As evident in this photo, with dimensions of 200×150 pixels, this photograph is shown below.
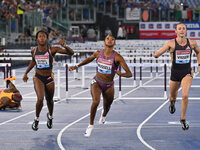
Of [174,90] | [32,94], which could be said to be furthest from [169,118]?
[32,94]

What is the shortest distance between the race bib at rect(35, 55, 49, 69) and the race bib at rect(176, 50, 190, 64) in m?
2.21

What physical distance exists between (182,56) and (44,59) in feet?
7.65

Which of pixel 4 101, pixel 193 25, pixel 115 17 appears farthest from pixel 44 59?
pixel 115 17

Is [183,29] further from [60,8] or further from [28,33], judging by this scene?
[60,8]

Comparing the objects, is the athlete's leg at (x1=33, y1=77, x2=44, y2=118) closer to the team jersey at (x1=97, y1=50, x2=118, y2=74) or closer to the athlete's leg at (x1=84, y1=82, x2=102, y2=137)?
the athlete's leg at (x1=84, y1=82, x2=102, y2=137)

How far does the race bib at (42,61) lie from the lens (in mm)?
11156

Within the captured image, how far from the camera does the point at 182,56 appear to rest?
37.4ft

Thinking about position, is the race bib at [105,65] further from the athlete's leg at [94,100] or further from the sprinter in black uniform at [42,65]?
the sprinter in black uniform at [42,65]

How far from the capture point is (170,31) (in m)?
60.6

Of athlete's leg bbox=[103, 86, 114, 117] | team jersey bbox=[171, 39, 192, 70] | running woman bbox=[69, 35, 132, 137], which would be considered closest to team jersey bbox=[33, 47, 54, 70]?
running woman bbox=[69, 35, 132, 137]

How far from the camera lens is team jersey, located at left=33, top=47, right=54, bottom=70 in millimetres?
11164

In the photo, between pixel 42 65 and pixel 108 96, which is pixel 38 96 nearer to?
pixel 42 65

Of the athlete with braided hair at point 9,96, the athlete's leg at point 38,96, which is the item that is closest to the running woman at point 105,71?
the athlete's leg at point 38,96

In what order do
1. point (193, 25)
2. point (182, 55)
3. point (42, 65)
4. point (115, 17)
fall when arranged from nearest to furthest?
point (42, 65), point (182, 55), point (193, 25), point (115, 17)
